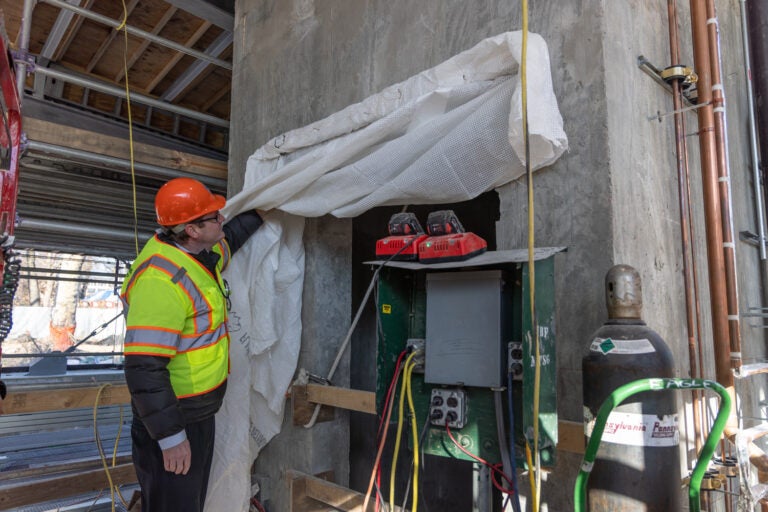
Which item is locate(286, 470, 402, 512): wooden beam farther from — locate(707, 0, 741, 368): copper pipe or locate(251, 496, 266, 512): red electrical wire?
locate(707, 0, 741, 368): copper pipe

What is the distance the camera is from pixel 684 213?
6.38 ft

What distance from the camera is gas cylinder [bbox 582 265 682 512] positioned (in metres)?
1.33

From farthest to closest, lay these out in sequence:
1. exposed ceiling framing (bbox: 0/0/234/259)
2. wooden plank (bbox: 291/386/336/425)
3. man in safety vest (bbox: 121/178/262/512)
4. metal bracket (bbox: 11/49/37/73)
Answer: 1. exposed ceiling framing (bbox: 0/0/234/259)
2. wooden plank (bbox: 291/386/336/425)
3. metal bracket (bbox: 11/49/37/73)
4. man in safety vest (bbox: 121/178/262/512)

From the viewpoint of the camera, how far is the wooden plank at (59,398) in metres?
2.24

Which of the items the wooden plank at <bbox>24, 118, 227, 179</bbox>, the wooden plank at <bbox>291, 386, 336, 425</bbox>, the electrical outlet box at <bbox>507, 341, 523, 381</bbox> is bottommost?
the wooden plank at <bbox>291, 386, 336, 425</bbox>

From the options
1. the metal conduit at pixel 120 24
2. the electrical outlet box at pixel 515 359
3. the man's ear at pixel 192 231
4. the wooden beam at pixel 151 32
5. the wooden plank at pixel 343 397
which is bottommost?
the wooden plank at pixel 343 397

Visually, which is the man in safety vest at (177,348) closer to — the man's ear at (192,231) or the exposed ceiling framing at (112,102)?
the man's ear at (192,231)

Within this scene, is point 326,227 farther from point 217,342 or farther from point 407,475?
point 407,475

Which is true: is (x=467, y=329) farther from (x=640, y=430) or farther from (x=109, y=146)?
(x=109, y=146)

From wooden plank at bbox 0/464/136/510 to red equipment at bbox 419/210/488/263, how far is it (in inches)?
85.7

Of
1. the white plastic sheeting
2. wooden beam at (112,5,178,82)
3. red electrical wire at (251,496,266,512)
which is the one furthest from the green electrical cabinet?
wooden beam at (112,5,178,82)

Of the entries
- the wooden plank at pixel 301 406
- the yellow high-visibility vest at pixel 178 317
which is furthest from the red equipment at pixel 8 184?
the wooden plank at pixel 301 406

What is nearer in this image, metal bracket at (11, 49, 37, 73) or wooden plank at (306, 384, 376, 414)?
wooden plank at (306, 384, 376, 414)

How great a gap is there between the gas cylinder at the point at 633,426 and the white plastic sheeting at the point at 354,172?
25.1 inches
